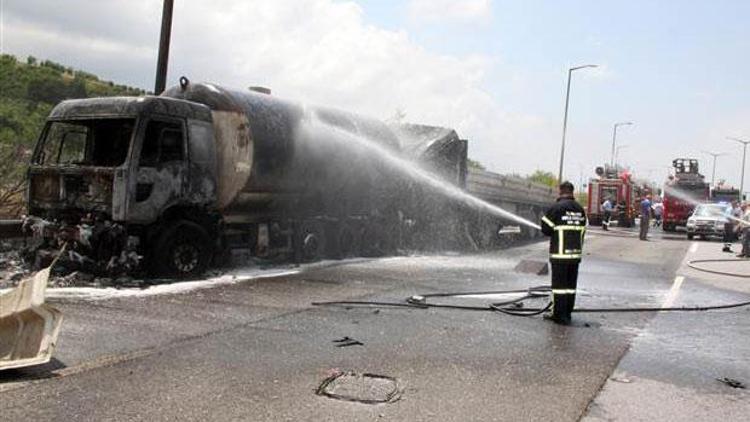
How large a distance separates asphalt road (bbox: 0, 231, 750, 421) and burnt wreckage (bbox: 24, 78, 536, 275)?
1439mm

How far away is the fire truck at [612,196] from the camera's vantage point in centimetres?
3956

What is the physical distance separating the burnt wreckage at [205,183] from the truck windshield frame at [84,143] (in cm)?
2

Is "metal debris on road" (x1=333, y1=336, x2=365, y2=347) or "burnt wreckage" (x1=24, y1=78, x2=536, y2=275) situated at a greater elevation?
"burnt wreckage" (x1=24, y1=78, x2=536, y2=275)

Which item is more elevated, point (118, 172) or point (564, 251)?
point (118, 172)

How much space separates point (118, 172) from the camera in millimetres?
9906

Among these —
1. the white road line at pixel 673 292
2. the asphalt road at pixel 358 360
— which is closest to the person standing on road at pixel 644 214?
the white road line at pixel 673 292

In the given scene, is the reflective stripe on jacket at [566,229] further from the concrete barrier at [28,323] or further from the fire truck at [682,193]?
the fire truck at [682,193]

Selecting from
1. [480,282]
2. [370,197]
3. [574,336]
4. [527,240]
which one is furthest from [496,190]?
[574,336]

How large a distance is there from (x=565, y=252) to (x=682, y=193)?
33211mm

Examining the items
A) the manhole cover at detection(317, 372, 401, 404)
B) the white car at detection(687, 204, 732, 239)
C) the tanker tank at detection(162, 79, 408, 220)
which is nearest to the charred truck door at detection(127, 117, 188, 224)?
the tanker tank at detection(162, 79, 408, 220)

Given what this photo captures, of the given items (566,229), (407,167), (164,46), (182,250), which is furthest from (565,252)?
(164,46)

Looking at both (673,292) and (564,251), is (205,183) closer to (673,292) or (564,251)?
(564,251)

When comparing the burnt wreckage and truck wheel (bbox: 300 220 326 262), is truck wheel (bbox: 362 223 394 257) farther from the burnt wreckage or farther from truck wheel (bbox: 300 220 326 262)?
truck wheel (bbox: 300 220 326 262)

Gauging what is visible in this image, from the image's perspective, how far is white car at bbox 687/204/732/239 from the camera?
29578 mm
